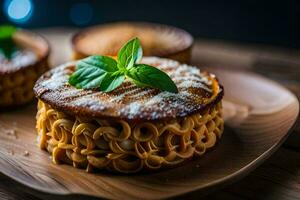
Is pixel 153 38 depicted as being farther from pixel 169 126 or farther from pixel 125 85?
pixel 169 126

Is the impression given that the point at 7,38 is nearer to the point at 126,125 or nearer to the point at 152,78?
the point at 152,78

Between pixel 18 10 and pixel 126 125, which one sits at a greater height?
pixel 126 125

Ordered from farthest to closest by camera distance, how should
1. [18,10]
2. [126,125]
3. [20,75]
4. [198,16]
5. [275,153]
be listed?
[18,10], [198,16], [20,75], [275,153], [126,125]

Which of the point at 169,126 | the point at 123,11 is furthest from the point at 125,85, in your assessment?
the point at 123,11

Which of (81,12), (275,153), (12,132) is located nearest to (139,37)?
(12,132)

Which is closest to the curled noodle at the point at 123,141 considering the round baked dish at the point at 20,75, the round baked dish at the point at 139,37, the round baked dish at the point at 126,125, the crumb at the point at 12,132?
the round baked dish at the point at 126,125

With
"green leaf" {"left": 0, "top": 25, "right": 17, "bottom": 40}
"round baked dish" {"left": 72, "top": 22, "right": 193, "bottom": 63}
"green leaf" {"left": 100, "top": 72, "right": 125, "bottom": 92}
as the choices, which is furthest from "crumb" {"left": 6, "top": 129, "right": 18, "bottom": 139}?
"green leaf" {"left": 0, "top": 25, "right": 17, "bottom": 40}

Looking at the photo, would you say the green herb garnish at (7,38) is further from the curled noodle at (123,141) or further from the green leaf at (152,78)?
the green leaf at (152,78)

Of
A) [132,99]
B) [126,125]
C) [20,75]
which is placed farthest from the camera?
[20,75]
